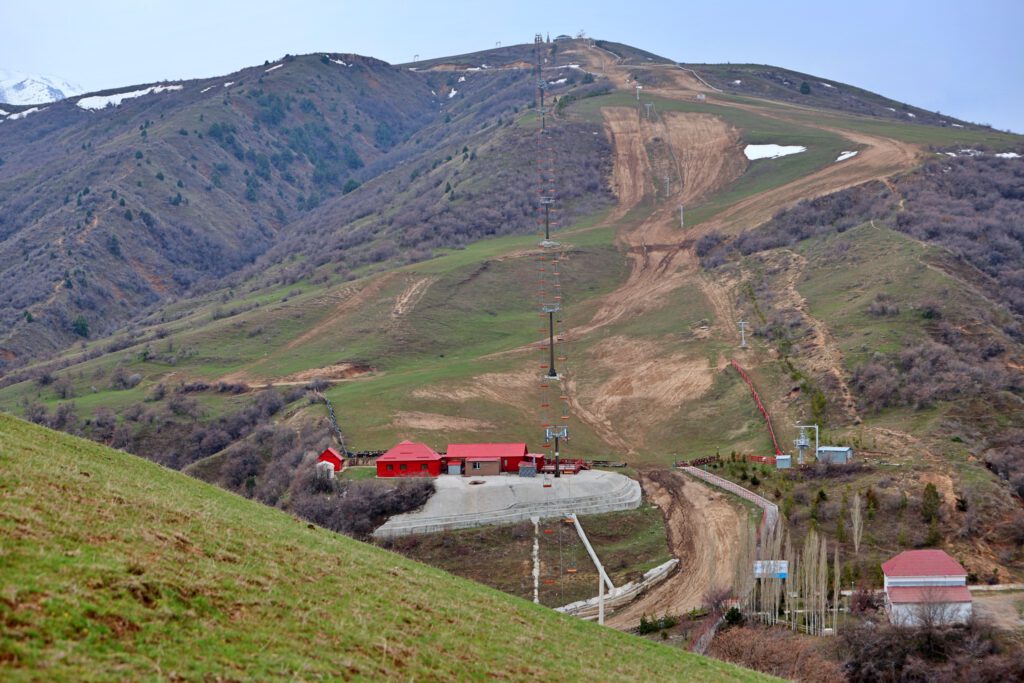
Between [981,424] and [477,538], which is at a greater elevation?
[981,424]

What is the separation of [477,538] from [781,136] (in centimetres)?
9770

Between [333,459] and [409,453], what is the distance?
478 cm

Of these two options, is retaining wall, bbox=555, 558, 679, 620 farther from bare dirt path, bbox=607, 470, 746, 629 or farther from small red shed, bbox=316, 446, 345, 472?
small red shed, bbox=316, 446, 345, 472

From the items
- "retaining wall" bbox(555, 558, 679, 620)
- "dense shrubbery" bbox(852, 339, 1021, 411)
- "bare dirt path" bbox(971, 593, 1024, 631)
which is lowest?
"retaining wall" bbox(555, 558, 679, 620)

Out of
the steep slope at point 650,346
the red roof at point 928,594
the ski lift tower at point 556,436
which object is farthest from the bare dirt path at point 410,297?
the red roof at point 928,594

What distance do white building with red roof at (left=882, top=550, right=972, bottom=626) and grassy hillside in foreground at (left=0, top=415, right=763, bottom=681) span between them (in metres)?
15.0

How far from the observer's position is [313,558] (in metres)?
21.5

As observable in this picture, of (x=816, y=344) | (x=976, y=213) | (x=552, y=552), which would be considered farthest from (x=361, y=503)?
(x=976, y=213)

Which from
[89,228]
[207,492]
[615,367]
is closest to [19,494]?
[207,492]

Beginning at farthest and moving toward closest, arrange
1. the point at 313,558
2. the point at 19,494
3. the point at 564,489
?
the point at 564,489 → the point at 313,558 → the point at 19,494

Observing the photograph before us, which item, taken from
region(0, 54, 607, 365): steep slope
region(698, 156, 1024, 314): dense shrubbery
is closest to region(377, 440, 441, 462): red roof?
region(698, 156, 1024, 314): dense shrubbery

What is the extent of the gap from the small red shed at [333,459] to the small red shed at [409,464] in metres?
2.50

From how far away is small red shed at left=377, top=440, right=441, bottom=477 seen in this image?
56188mm

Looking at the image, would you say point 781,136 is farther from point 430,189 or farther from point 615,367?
point 615,367
